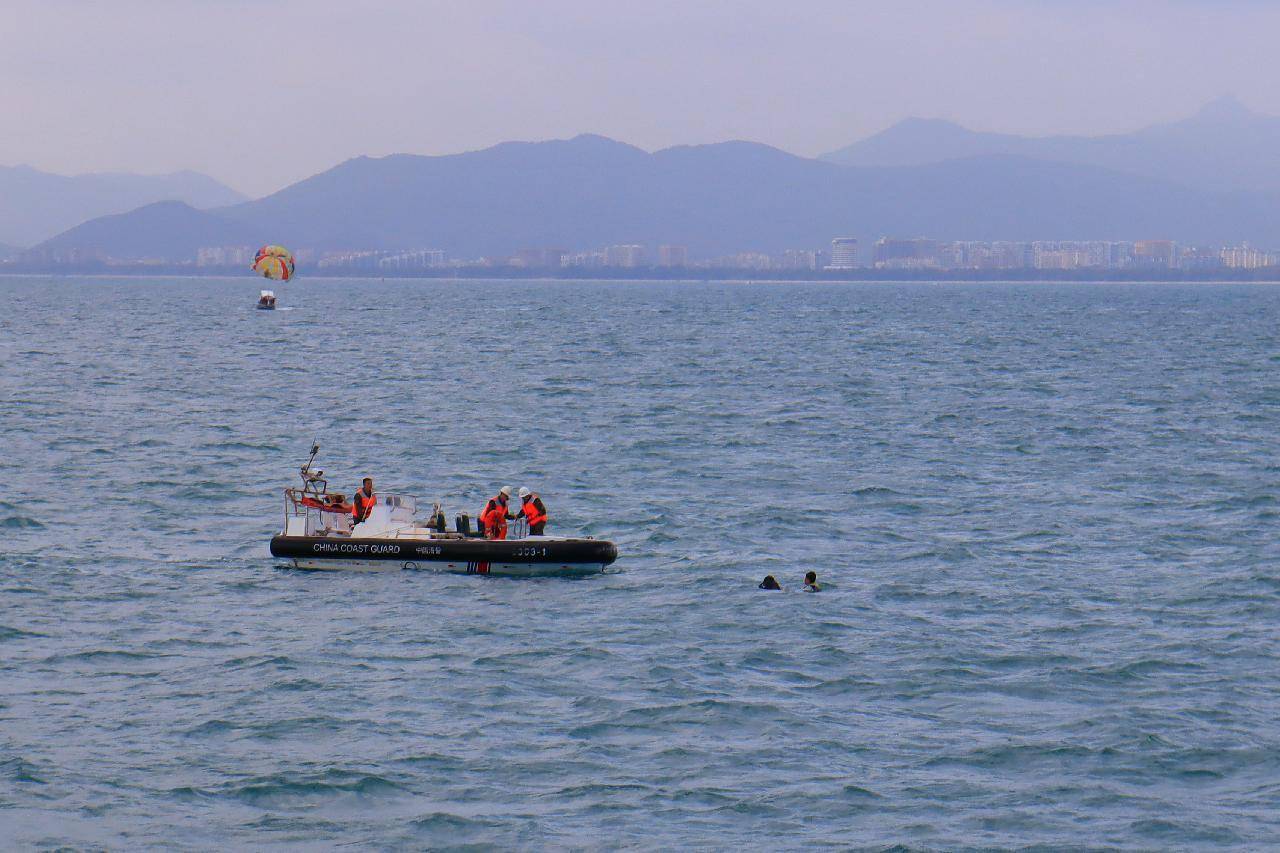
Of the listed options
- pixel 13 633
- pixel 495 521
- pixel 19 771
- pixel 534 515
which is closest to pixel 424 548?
pixel 495 521

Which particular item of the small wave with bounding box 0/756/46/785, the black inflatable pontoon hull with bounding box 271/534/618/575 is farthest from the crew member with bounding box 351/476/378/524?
the small wave with bounding box 0/756/46/785

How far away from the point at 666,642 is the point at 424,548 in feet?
26.1

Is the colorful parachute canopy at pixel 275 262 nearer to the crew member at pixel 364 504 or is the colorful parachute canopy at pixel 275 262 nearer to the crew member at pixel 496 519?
the crew member at pixel 364 504

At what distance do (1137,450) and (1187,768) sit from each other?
119ft

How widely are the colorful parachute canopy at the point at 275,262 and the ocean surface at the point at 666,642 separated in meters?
72.2

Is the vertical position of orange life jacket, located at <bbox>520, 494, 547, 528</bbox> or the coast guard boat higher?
orange life jacket, located at <bbox>520, 494, 547, 528</bbox>

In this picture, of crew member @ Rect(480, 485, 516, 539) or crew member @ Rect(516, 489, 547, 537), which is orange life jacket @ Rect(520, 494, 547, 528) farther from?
crew member @ Rect(480, 485, 516, 539)

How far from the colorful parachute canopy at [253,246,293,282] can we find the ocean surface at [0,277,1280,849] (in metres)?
72.2

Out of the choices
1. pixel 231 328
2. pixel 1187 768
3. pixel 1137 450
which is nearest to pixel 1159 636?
pixel 1187 768

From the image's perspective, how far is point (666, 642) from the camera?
96.3 ft

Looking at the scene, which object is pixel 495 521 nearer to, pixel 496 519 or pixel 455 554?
pixel 496 519

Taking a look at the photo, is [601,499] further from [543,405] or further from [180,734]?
[543,405]

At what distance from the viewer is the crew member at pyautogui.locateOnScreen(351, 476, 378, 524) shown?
36.3 metres

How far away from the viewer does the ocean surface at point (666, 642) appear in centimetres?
2103
